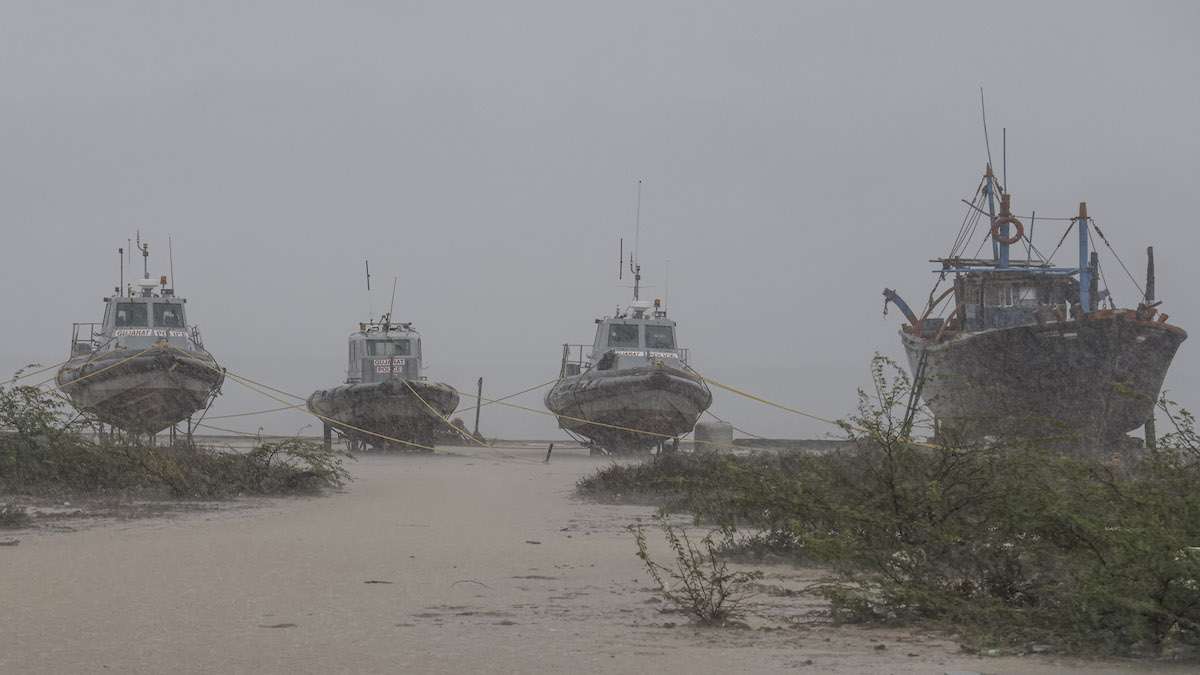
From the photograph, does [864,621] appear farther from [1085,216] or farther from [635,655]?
[1085,216]

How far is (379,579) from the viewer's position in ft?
34.2

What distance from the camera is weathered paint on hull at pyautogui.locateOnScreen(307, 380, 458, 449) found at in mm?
34844

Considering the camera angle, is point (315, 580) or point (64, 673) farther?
point (315, 580)

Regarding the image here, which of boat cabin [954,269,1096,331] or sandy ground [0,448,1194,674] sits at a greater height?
boat cabin [954,269,1096,331]

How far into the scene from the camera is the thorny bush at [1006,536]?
7.04 meters

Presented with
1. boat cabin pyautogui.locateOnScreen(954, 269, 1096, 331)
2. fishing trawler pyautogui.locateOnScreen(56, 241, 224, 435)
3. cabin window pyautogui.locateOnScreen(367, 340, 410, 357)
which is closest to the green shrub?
fishing trawler pyautogui.locateOnScreen(56, 241, 224, 435)

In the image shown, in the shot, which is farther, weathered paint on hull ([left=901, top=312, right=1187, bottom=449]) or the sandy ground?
weathered paint on hull ([left=901, top=312, right=1187, bottom=449])

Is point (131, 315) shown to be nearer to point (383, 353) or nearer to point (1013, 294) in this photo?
point (383, 353)

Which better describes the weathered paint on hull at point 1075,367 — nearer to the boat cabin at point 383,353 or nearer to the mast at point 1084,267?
the mast at point 1084,267

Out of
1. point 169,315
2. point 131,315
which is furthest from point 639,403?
point 131,315

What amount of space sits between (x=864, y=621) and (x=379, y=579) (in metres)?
3.67

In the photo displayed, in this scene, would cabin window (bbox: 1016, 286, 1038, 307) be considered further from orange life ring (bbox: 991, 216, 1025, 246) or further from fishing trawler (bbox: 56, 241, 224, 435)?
fishing trawler (bbox: 56, 241, 224, 435)

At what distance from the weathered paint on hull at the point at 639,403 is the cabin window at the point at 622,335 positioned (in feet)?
2.87

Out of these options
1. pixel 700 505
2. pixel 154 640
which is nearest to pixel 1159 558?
pixel 154 640
